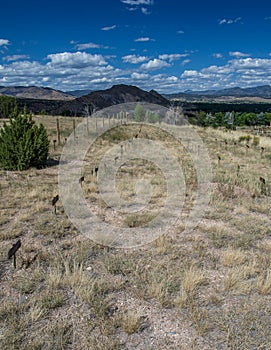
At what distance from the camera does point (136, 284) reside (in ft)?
12.7

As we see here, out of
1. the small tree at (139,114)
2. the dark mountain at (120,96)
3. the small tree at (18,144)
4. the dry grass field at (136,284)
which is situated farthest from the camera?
the dark mountain at (120,96)

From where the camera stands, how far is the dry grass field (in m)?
2.96

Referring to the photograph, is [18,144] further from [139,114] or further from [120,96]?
[120,96]

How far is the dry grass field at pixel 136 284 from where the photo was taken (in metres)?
2.96

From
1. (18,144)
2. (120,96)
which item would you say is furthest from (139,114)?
(120,96)

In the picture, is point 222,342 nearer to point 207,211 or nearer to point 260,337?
point 260,337

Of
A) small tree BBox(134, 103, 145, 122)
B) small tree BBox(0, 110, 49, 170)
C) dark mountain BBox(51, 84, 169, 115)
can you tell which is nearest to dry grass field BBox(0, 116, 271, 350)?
small tree BBox(0, 110, 49, 170)

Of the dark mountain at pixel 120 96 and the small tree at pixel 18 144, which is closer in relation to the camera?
the small tree at pixel 18 144

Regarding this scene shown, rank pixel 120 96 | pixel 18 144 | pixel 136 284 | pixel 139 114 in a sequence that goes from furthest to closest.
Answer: pixel 120 96 < pixel 139 114 < pixel 18 144 < pixel 136 284

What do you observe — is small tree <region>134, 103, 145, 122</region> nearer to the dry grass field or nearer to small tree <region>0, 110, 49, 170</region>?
small tree <region>0, 110, 49, 170</region>

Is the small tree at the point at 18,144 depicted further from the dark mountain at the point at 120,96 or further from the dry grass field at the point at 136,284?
the dark mountain at the point at 120,96

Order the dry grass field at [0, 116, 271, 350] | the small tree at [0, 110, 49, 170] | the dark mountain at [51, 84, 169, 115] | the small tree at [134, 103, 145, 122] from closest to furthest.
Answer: the dry grass field at [0, 116, 271, 350] < the small tree at [0, 110, 49, 170] < the small tree at [134, 103, 145, 122] < the dark mountain at [51, 84, 169, 115]

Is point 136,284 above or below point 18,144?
below

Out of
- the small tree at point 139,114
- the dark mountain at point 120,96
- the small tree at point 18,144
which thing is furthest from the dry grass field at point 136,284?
the dark mountain at point 120,96
